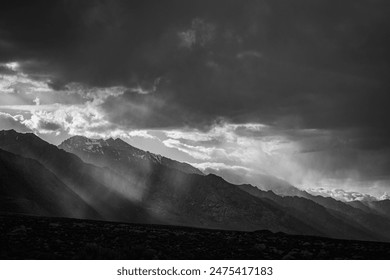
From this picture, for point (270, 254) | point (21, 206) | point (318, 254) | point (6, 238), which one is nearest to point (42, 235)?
point (6, 238)

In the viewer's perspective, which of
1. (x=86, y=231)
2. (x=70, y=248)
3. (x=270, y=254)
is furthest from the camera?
(x=86, y=231)

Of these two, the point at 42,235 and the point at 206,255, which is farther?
the point at 42,235

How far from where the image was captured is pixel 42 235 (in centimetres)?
1872

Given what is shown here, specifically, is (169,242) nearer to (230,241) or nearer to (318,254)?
(230,241)

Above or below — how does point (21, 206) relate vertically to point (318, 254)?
above

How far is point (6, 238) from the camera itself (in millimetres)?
16984

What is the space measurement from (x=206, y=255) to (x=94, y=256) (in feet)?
15.5

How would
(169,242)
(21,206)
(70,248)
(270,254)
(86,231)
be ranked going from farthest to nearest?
(21,206) → (86,231) → (169,242) → (270,254) → (70,248)

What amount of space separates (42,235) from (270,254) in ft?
34.4
